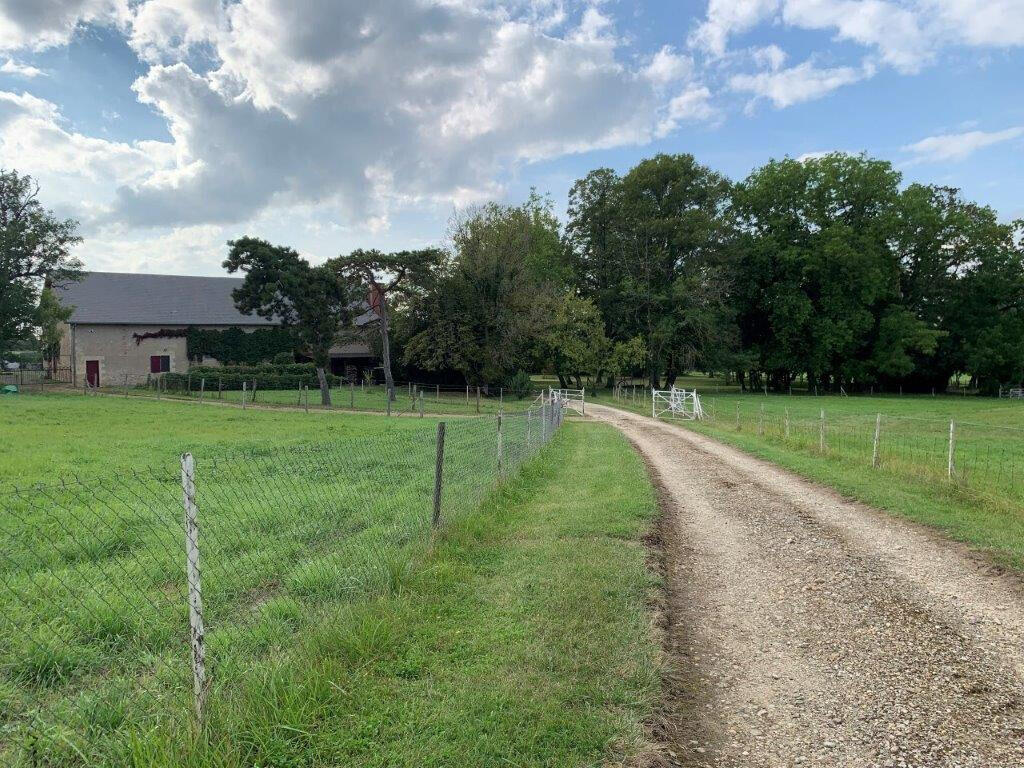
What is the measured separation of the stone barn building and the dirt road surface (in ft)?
128

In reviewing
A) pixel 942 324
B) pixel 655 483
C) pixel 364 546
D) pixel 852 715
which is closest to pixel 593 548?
pixel 364 546

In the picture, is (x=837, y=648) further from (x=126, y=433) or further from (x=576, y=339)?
(x=576, y=339)

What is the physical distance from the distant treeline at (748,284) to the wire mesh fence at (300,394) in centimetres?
235

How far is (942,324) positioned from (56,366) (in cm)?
7022

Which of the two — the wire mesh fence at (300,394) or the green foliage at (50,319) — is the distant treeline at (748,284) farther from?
the green foliage at (50,319)

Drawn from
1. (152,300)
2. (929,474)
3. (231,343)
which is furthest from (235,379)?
(929,474)

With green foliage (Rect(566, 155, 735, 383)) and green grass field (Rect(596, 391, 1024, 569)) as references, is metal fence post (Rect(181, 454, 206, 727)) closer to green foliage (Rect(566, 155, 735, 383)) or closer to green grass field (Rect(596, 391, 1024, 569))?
green grass field (Rect(596, 391, 1024, 569))

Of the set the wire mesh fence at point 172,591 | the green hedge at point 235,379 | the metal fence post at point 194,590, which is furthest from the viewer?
the green hedge at point 235,379

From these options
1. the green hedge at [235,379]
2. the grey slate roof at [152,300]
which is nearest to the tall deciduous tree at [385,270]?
the green hedge at [235,379]

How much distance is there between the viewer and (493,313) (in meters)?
38.4

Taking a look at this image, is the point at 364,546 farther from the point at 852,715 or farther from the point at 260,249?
the point at 260,249

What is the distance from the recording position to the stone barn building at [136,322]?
41.5 metres

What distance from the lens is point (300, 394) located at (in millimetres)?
33594

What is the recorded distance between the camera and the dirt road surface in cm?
309
